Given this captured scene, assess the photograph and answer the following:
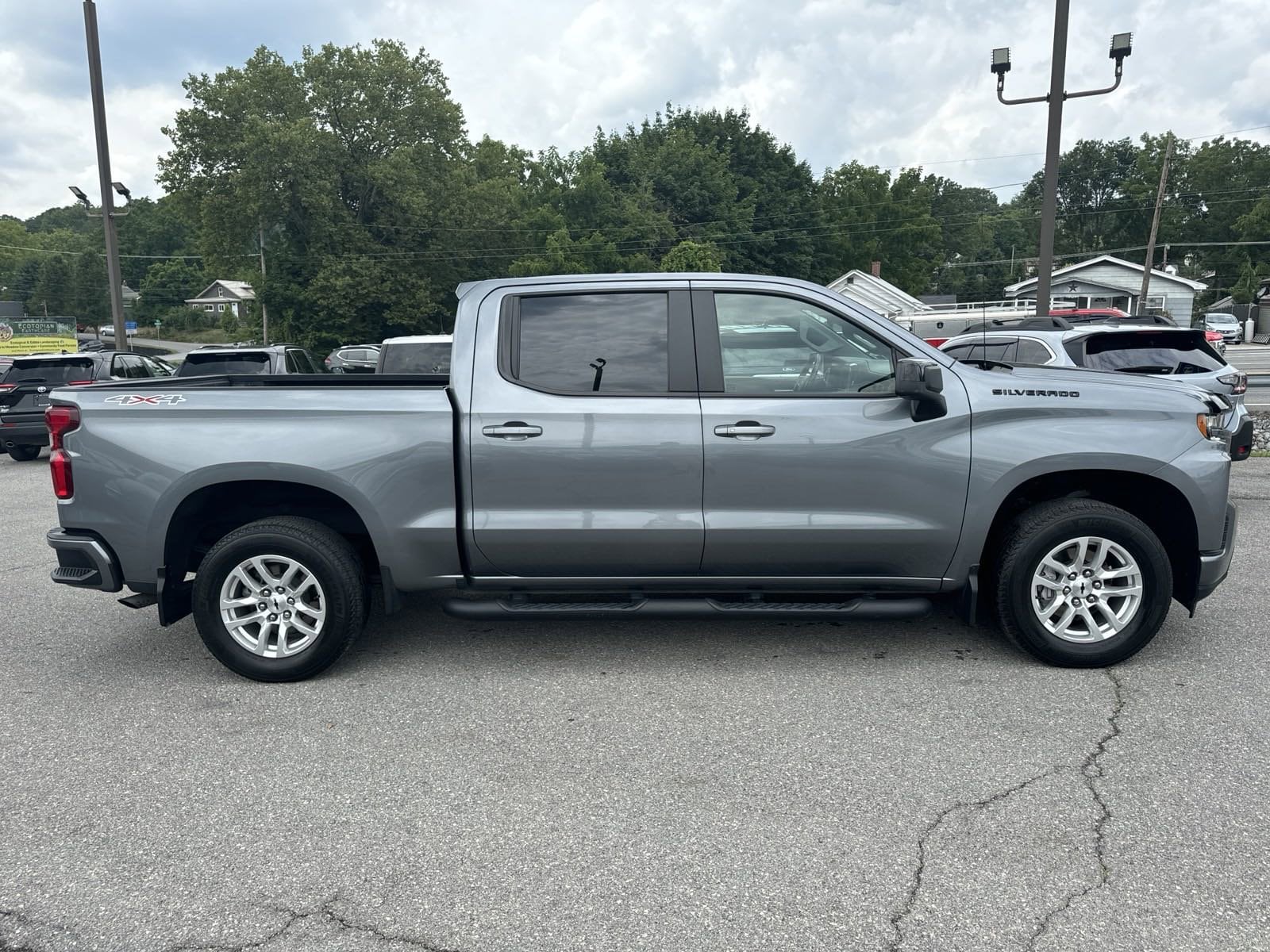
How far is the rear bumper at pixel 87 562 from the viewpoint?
14.3ft

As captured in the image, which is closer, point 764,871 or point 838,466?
point 764,871

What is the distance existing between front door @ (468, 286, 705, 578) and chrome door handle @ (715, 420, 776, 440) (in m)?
0.12

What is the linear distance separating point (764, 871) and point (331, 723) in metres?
2.08

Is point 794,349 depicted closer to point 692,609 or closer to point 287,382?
point 692,609

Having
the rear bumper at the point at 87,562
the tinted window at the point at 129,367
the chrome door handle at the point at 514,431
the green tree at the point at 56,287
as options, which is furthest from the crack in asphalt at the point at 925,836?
the green tree at the point at 56,287

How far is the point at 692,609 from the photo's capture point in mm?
4375

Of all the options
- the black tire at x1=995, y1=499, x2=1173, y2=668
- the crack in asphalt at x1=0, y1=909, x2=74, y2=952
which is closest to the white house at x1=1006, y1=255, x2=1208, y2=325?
the black tire at x1=995, y1=499, x2=1173, y2=668

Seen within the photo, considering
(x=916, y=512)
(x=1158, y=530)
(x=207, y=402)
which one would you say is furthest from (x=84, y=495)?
(x=1158, y=530)

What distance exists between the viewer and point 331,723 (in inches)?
157

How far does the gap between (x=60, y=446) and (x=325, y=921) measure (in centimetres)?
292

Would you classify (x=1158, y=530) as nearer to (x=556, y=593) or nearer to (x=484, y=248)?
(x=556, y=593)

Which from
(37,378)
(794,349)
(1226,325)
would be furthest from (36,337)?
(1226,325)

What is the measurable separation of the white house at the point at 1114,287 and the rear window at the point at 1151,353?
50373 mm

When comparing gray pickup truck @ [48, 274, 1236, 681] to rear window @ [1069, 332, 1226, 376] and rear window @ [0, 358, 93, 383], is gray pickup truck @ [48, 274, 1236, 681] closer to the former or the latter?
rear window @ [1069, 332, 1226, 376]
